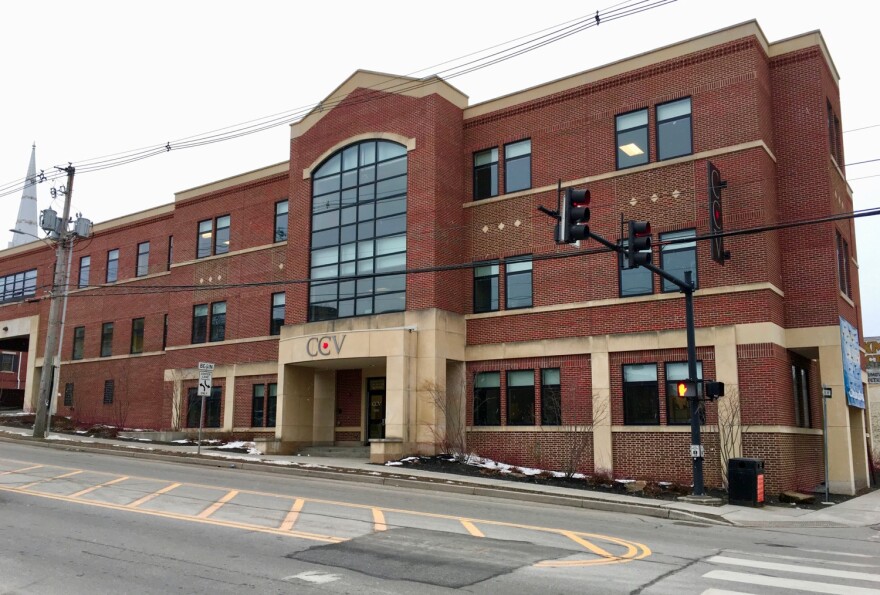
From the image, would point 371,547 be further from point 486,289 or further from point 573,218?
point 486,289

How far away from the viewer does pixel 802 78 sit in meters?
23.0

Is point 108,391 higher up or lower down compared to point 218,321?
lower down

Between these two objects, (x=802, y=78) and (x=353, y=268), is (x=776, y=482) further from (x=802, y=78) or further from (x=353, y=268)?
(x=353, y=268)

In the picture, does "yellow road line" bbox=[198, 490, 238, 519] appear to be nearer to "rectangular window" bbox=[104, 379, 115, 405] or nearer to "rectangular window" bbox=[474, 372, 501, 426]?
"rectangular window" bbox=[474, 372, 501, 426]

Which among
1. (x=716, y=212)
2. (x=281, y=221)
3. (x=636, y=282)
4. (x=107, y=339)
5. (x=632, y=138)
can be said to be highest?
(x=632, y=138)

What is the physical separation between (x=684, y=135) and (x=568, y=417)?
31.3ft

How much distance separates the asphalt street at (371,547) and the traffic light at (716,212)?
7528mm

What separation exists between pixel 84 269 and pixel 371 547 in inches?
1559

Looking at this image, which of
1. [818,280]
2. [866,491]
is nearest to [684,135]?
[818,280]

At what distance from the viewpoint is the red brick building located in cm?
2192

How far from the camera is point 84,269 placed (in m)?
44.5

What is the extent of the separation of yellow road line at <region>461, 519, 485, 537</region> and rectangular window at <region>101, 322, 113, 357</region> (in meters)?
33.6

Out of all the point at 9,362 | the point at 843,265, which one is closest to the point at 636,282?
the point at 843,265

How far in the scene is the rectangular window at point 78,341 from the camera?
43.2 metres
